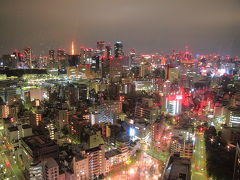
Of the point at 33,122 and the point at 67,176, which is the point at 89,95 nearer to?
the point at 33,122

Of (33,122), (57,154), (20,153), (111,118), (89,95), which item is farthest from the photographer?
(89,95)

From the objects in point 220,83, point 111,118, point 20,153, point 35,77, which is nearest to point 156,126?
point 111,118

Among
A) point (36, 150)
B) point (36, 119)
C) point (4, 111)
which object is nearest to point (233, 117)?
point (36, 150)

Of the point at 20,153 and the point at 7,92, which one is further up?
the point at 7,92

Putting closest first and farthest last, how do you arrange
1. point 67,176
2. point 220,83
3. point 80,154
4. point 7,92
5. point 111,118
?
1. point 67,176
2. point 80,154
3. point 111,118
4. point 7,92
5. point 220,83

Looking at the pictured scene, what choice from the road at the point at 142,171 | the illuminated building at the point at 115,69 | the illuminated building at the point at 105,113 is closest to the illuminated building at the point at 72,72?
the illuminated building at the point at 115,69

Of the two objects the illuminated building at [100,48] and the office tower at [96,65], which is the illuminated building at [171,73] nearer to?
the office tower at [96,65]

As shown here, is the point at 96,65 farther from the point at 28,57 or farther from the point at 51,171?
the point at 51,171

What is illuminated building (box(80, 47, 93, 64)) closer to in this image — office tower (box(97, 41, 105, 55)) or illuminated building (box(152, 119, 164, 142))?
office tower (box(97, 41, 105, 55))
